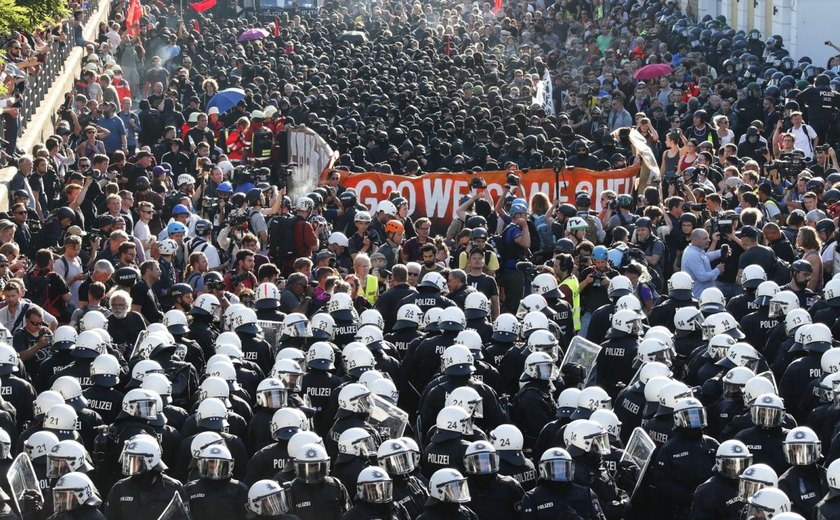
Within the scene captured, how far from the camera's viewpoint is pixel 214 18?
4312 cm

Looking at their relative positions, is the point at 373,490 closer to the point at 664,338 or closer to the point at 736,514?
the point at 736,514

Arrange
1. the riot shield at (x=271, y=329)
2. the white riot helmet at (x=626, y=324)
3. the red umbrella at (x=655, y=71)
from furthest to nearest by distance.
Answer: the red umbrella at (x=655, y=71), the riot shield at (x=271, y=329), the white riot helmet at (x=626, y=324)

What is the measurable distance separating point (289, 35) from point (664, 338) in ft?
75.3

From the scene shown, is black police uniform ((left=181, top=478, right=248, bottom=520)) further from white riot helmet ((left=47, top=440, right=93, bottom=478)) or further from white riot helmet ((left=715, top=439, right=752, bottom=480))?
white riot helmet ((left=715, top=439, right=752, bottom=480))

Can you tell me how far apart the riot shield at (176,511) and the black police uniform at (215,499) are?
408mm

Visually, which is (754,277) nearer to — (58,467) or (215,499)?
(215,499)

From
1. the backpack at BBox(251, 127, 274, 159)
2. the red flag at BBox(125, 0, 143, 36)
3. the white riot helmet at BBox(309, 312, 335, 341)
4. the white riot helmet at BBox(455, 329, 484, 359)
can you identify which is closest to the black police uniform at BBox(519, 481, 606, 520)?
the white riot helmet at BBox(455, 329, 484, 359)

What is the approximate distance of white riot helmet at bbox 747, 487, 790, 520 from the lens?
1038 cm

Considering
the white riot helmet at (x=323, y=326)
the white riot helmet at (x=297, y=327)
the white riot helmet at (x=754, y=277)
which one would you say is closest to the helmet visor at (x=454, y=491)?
the white riot helmet at (x=323, y=326)

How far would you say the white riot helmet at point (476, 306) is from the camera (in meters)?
16.2

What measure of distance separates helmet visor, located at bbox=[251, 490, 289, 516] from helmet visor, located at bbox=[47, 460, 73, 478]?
1.69 m

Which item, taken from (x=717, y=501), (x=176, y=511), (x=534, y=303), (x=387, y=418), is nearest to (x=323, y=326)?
Answer: (x=534, y=303)

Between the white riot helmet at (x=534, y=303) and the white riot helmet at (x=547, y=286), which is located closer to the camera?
the white riot helmet at (x=534, y=303)

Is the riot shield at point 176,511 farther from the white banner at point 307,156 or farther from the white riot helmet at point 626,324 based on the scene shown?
the white banner at point 307,156
